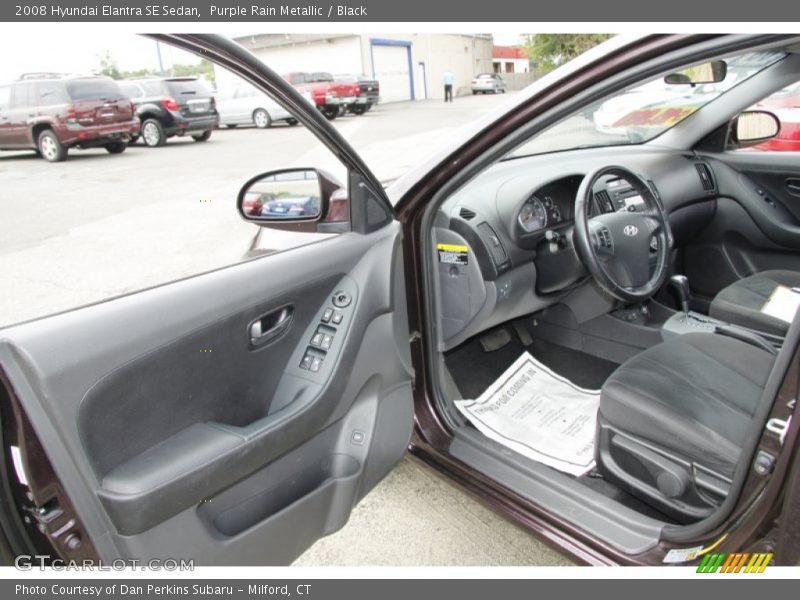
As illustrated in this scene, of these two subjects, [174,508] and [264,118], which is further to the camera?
[264,118]

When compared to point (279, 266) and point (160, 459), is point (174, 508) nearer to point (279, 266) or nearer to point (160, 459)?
point (160, 459)

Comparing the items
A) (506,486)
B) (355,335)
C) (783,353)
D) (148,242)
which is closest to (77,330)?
(148,242)

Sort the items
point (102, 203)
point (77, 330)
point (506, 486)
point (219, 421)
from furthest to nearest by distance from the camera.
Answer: point (506, 486) → point (102, 203) → point (219, 421) → point (77, 330)

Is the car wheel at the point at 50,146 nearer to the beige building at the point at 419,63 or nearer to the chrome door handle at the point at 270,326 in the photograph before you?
the chrome door handle at the point at 270,326

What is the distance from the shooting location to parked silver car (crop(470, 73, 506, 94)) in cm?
2366

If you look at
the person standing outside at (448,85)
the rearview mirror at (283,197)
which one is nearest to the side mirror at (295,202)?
the rearview mirror at (283,197)

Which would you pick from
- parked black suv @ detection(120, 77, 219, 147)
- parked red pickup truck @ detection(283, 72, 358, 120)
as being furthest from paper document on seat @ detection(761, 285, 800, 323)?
parked red pickup truck @ detection(283, 72, 358, 120)

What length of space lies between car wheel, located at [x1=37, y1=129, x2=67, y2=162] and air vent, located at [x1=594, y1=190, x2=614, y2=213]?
215 centimetres

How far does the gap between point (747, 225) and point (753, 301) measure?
88 centimetres

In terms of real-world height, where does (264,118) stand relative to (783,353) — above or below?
above

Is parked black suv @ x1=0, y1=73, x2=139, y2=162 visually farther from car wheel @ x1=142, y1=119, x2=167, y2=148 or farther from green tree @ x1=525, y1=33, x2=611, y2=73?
green tree @ x1=525, y1=33, x2=611, y2=73

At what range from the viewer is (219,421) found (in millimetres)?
1353

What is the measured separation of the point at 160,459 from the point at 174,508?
0.10 metres

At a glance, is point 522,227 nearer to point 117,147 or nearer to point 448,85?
point 117,147
